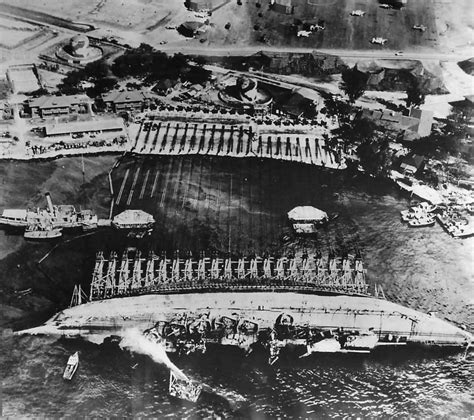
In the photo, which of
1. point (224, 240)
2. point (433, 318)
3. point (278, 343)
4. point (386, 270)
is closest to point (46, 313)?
point (224, 240)

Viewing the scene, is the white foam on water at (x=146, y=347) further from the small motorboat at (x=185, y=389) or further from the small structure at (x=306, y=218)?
the small structure at (x=306, y=218)

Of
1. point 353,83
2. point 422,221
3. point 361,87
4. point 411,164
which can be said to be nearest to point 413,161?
point 411,164

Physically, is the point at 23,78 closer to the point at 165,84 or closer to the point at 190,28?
the point at 165,84

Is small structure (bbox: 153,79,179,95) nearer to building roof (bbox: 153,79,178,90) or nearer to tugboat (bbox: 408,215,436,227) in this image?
building roof (bbox: 153,79,178,90)

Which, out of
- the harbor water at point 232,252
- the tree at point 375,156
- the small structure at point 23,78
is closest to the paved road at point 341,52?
the tree at point 375,156

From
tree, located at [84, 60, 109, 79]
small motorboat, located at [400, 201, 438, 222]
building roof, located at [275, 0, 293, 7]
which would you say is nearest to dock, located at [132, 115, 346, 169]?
small motorboat, located at [400, 201, 438, 222]

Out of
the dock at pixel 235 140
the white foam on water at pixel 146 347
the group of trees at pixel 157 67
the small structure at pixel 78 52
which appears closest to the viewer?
the white foam on water at pixel 146 347

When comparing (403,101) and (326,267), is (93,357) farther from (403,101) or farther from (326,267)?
(403,101)
